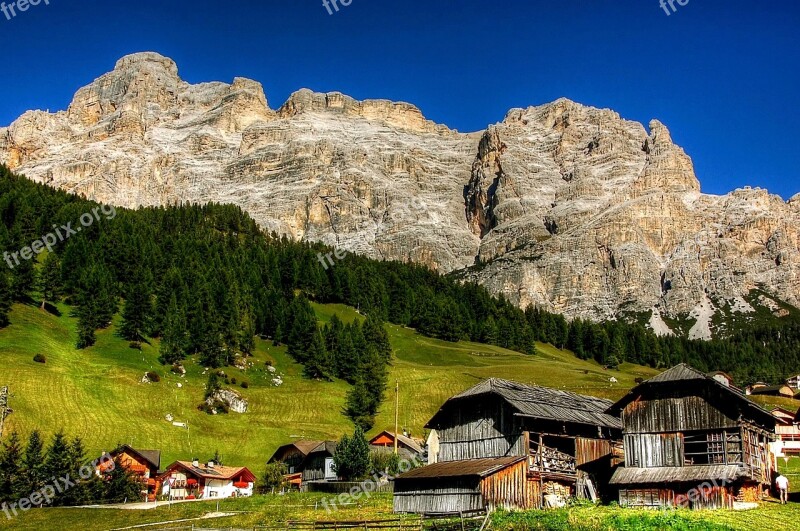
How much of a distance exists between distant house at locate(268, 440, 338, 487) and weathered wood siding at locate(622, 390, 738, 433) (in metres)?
37.7

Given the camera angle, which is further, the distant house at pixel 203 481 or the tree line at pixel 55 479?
the distant house at pixel 203 481

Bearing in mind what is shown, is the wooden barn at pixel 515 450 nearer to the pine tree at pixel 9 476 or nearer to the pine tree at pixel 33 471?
the pine tree at pixel 33 471

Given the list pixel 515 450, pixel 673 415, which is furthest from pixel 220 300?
pixel 673 415

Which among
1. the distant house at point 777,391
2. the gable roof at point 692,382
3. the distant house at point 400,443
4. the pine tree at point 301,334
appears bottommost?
the distant house at point 400,443

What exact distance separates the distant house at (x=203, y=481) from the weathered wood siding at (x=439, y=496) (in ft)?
96.5

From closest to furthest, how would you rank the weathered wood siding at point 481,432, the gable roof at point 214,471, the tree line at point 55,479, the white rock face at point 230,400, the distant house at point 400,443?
1. the weathered wood siding at point 481,432
2. the tree line at point 55,479
3. the gable roof at point 214,471
4. the distant house at point 400,443
5. the white rock face at point 230,400

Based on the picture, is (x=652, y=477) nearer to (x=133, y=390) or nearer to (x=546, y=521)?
(x=546, y=521)

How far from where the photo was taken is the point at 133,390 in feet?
Answer: 321

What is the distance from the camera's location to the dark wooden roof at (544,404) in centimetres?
5116

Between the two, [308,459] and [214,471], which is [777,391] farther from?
[214,471]

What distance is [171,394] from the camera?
100 meters

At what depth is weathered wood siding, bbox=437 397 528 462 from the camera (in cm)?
5150

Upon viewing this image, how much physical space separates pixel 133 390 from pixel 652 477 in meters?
73.8

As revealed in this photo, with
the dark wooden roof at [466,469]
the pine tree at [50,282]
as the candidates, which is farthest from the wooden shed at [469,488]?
the pine tree at [50,282]
